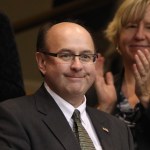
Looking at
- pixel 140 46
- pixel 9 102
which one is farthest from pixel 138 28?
pixel 9 102

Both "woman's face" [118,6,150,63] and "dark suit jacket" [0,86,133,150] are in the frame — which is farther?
"woman's face" [118,6,150,63]

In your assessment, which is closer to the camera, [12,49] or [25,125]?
[25,125]

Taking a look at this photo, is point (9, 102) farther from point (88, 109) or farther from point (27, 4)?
point (27, 4)

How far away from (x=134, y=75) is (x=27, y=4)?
285 centimetres

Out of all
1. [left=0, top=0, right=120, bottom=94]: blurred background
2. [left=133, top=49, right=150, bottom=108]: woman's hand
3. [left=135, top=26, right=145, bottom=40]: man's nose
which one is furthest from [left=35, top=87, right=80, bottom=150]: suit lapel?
[left=0, top=0, right=120, bottom=94]: blurred background

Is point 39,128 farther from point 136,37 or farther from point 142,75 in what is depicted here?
point 136,37

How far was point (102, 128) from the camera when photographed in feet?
7.91

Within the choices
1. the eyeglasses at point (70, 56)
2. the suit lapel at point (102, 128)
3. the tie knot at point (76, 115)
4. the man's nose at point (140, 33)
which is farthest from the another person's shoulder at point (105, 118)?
the man's nose at point (140, 33)

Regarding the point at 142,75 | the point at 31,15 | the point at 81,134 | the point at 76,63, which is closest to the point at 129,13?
the point at 142,75

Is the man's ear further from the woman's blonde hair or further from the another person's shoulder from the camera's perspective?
the woman's blonde hair

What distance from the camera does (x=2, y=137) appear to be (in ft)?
6.89

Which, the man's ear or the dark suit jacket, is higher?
the man's ear

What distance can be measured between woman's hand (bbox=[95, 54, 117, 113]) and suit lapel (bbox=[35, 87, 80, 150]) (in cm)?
68

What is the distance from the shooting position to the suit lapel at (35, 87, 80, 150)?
7.26ft
